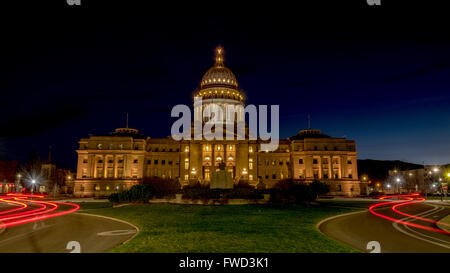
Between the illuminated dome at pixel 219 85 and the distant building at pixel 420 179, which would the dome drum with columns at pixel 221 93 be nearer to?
the illuminated dome at pixel 219 85

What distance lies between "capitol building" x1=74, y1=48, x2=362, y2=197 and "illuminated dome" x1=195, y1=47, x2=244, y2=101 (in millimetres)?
28025

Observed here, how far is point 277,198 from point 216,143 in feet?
179

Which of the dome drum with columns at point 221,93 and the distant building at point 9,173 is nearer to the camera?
the distant building at point 9,173

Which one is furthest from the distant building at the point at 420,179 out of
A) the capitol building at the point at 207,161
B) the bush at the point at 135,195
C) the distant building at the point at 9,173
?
the distant building at the point at 9,173

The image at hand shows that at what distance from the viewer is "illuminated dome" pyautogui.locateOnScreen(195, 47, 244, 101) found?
388 ft

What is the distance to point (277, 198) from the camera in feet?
140

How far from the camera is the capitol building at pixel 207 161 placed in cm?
9100

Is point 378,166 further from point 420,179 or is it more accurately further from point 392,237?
point 392,237

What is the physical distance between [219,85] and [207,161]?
121 feet

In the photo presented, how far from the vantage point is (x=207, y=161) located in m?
95.5

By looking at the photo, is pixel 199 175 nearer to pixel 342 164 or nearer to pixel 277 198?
pixel 342 164

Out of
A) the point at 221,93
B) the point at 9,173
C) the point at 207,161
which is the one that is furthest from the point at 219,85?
the point at 9,173

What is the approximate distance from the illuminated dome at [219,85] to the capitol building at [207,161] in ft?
91.9
